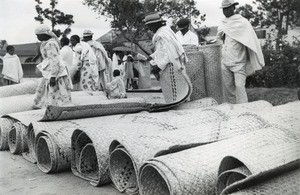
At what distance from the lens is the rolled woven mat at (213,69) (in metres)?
6.91

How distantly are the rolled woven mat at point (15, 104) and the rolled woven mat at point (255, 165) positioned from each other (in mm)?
4583

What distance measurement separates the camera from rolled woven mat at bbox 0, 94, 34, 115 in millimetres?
6367

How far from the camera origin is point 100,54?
9.62m

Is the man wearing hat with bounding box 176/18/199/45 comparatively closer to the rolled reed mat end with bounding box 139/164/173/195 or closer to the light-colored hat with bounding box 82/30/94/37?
the light-colored hat with bounding box 82/30/94/37

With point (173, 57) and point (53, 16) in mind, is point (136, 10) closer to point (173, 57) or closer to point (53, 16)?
point (53, 16)

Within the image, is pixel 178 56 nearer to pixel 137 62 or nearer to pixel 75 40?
pixel 75 40

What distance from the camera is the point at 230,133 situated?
3477 mm

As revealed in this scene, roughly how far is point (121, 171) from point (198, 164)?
94cm

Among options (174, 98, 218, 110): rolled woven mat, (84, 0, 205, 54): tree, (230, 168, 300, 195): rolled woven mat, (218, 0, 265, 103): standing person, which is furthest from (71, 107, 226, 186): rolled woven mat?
(84, 0, 205, 54): tree

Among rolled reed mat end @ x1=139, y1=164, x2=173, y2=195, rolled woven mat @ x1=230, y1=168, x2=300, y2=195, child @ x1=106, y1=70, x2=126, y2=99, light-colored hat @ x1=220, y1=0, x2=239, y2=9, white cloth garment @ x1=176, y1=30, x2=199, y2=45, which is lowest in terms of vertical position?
child @ x1=106, y1=70, x2=126, y2=99

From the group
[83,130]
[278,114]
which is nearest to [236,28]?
[278,114]

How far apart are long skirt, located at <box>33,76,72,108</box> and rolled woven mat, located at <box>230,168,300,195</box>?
453 cm

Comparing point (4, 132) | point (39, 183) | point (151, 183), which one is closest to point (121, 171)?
point (151, 183)

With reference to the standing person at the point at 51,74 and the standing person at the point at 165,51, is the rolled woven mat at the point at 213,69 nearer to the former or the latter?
the standing person at the point at 165,51
